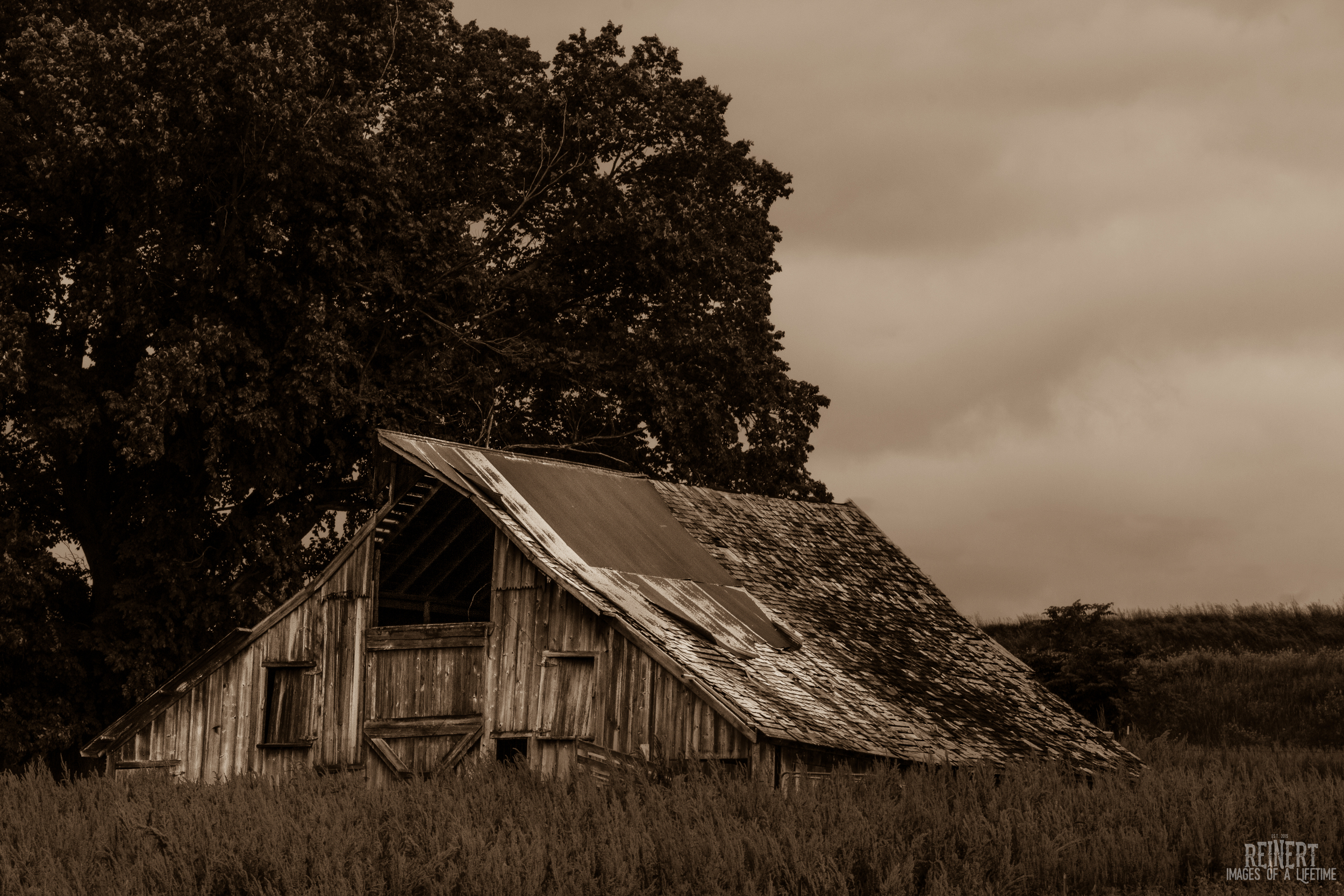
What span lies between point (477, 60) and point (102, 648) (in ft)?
47.6

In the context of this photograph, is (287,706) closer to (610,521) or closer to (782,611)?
(610,521)

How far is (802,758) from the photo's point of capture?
1931 cm

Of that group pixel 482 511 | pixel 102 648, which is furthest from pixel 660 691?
pixel 102 648

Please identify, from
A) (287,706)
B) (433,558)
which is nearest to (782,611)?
(433,558)

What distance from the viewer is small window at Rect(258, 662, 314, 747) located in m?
23.3

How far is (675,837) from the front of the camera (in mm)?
15406

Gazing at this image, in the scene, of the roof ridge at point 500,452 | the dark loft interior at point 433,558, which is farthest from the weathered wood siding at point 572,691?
the roof ridge at point 500,452

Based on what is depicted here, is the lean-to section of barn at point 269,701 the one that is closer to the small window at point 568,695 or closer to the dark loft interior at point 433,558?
the dark loft interior at point 433,558

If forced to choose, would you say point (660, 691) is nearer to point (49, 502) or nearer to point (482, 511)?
point (482, 511)

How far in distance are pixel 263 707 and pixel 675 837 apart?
1043cm

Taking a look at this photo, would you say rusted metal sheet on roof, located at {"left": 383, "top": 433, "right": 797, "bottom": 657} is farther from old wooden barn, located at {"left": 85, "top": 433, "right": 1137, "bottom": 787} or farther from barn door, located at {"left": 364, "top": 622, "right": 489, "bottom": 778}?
barn door, located at {"left": 364, "top": 622, "right": 489, "bottom": 778}

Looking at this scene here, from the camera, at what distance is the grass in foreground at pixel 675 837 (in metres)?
14.6

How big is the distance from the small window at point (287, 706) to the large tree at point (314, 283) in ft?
13.3

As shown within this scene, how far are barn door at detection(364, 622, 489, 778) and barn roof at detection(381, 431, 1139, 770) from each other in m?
2.06
